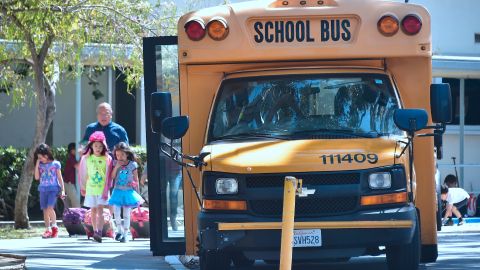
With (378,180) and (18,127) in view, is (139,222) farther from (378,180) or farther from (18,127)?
(18,127)

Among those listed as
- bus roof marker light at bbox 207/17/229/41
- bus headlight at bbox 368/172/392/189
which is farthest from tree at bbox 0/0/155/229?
bus headlight at bbox 368/172/392/189

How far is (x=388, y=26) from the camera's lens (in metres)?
10.7

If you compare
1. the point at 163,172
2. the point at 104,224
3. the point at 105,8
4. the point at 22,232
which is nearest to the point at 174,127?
the point at 163,172

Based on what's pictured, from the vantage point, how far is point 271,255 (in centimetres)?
1005

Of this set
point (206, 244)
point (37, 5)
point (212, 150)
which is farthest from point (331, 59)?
point (37, 5)

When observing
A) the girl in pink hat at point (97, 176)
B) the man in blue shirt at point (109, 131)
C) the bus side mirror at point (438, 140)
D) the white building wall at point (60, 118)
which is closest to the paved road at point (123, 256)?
the girl in pink hat at point (97, 176)

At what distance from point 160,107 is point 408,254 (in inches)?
102

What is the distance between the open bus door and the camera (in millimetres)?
12156

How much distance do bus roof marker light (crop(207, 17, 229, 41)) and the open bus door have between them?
1501mm

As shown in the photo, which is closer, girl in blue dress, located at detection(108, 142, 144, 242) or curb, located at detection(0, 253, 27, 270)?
curb, located at detection(0, 253, 27, 270)

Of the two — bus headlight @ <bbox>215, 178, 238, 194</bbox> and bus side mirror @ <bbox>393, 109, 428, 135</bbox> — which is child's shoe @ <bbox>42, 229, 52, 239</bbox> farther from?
bus side mirror @ <bbox>393, 109, 428, 135</bbox>

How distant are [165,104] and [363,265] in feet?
10.8

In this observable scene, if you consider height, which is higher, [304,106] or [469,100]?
[304,106]

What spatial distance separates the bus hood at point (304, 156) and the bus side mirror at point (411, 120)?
226 millimetres
